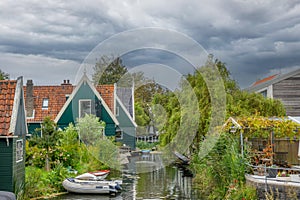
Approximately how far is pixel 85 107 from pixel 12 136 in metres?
17.0

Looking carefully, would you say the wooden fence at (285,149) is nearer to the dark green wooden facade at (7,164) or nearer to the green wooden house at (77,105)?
the dark green wooden facade at (7,164)

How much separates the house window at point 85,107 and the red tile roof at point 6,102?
50.8ft

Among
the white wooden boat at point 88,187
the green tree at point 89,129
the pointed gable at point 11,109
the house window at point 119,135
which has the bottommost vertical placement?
the white wooden boat at point 88,187

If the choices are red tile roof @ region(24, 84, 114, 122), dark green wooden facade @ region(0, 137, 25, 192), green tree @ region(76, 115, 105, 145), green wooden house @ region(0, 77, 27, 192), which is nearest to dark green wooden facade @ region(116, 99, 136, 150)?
red tile roof @ region(24, 84, 114, 122)

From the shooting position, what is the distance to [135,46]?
109 feet

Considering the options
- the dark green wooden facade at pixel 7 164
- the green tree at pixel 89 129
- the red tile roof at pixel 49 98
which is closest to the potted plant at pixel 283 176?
the dark green wooden facade at pixel 7 164

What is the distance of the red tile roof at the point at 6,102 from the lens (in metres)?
16.5

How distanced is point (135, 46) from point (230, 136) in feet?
51.1

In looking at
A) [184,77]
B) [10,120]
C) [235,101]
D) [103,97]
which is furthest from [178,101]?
[10,120]

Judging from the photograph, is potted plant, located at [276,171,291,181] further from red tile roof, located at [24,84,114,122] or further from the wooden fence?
red tile roof, located at [24,84,114,122]

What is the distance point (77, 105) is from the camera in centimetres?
3334

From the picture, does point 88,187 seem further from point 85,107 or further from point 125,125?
point 125,125

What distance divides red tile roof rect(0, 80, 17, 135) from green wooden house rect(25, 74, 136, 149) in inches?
578

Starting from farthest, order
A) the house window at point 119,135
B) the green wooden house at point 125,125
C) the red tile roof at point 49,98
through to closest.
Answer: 1. the house window at point 119,135
2. the green wooden house at point 125,125
3. the red tile roof at point 49,98
